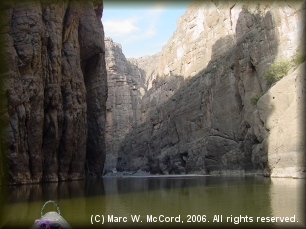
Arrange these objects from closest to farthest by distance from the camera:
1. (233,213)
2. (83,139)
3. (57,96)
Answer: (233,213) → (57,96) → (83,139)

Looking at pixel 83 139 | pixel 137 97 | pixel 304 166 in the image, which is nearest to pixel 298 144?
pixel 304 166

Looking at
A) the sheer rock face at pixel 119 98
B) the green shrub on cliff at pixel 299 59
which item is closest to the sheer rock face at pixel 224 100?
the green shrub on cliff at pixel 299 59

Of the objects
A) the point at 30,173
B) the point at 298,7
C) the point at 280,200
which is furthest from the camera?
the point at 298,7

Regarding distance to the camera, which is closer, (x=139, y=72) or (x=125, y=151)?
(x=125, y=151)

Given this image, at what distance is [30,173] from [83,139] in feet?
43.2

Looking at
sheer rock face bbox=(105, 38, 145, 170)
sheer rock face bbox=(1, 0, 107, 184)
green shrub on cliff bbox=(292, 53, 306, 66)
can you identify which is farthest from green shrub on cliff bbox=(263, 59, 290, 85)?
sheer rock face bbox=(105, 38, 145, 170)

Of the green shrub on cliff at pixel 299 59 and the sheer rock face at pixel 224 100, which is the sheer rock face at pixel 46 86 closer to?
the sheer rock face at pixel 224 100

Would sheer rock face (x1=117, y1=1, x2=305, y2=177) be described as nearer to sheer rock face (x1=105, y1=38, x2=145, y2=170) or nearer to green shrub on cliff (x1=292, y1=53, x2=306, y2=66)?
green shrub on cliff (x1=292, y1=53, x2=306, y2=66)

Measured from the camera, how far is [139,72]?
15712cm

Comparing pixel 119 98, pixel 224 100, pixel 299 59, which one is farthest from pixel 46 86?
pixel 119 98

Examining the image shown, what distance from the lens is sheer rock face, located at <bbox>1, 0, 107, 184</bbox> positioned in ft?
89.6

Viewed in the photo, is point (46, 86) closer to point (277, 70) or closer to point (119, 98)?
point (277, 70)

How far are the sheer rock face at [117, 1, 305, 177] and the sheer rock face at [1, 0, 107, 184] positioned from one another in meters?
→ 20.8

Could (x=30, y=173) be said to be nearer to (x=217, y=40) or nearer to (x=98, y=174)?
(x=98, y=174)
